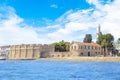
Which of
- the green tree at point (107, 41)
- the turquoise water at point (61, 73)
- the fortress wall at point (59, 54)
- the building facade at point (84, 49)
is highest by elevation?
the green tree at point (107, 41)

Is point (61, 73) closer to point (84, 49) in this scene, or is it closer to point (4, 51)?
point (84, 49)

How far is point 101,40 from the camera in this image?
5305 inches

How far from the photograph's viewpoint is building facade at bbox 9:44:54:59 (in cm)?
14200

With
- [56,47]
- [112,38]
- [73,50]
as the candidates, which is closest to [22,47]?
[56,47]

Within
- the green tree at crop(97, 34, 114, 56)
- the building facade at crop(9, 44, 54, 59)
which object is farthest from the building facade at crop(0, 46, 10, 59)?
the green tree at crop(97, 34, 114, 56)

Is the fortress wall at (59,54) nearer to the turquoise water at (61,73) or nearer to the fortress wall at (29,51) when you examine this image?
the fortress wall at (29,51)

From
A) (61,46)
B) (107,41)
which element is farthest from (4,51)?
(107,41)

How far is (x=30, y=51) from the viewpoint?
5773 inches

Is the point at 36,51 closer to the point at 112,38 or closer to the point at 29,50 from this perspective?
the point at 29,50

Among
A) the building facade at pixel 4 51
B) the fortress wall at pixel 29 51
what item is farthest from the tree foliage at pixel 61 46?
the building facade at pixel 4 51

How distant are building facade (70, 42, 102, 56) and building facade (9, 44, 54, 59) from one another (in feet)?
43.9

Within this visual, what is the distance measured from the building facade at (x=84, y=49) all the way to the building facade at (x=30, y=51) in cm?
1337

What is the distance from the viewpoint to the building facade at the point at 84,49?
423ft

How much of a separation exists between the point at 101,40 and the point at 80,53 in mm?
11338
